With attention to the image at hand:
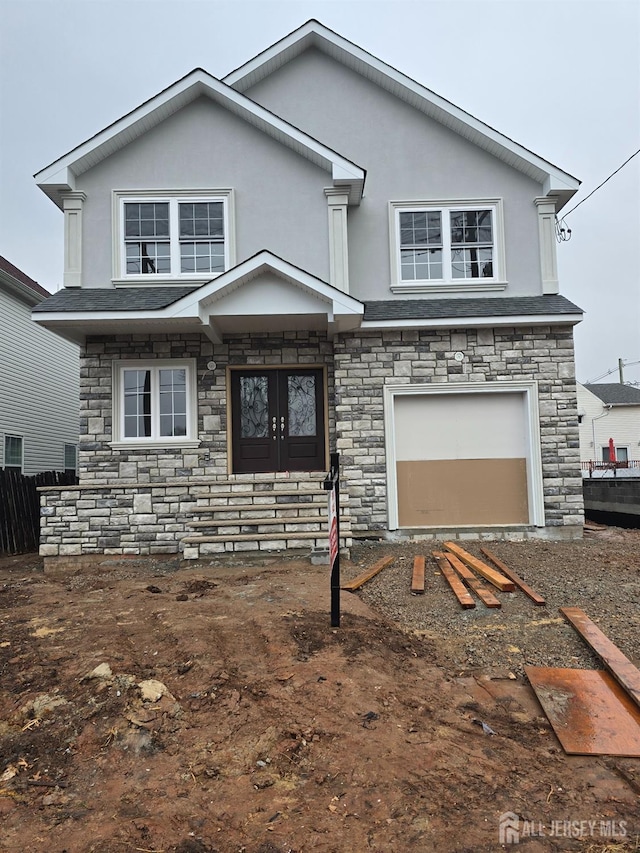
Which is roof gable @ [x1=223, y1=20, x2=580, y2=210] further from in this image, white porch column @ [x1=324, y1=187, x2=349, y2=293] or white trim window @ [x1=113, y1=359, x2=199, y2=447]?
white trim window @ [x1=113, y1=359, x2=199, y2=447]

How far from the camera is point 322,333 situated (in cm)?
961

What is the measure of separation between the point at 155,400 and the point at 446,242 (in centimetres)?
596

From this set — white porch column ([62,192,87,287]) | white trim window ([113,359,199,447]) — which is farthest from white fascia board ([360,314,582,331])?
white porch column ([62,192,87,287])

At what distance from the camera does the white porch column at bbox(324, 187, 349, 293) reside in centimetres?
912

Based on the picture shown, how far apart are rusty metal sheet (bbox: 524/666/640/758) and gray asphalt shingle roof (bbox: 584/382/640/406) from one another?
114 feet

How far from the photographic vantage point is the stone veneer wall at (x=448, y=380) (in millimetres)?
9070

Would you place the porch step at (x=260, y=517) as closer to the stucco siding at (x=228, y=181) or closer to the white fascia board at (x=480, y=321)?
the white fascia board at (x=480, y=321)

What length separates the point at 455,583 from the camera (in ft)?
A: 19.6

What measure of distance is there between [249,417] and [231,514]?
237 cm

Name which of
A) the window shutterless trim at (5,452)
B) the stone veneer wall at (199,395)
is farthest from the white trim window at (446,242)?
the window shutterless trim at (5,452)

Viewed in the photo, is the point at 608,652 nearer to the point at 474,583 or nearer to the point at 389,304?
the point at 474,583

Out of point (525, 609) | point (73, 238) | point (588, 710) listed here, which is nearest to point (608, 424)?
point (525, 609)

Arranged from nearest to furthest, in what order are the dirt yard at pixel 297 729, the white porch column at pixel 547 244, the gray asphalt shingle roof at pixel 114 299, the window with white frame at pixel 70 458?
1. the dirt yard at pixel 297 729
2. the gray asphalt shingle roof at pixel 114 299
3. the white porch column at pixel 547 244
4. the window with white frame at pixel 70 458

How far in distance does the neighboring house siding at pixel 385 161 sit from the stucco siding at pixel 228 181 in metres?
0.98
